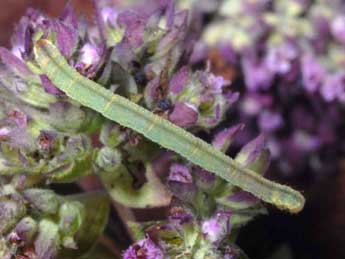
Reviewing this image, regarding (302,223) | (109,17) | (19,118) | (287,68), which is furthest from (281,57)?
(19,118)

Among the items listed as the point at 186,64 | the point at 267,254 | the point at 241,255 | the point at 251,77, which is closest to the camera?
the point at 241,255

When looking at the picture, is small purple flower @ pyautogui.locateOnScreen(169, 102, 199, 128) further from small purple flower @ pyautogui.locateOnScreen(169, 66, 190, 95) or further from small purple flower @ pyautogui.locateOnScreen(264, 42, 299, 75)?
small purple flower @ pyautogui.locateOnScreen(264, 42, 299, 75)

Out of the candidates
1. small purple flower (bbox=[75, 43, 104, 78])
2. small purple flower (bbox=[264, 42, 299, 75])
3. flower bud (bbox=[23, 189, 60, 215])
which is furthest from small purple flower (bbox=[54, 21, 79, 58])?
small purple flower (bbox=[264, 42, 299, 75])

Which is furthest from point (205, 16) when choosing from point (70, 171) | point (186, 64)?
point (70, 171)

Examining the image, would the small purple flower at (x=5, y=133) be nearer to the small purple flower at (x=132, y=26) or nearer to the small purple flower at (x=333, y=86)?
the small purple flower at (x=132, y=26)

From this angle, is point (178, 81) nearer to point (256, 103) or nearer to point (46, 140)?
point (46, 140)

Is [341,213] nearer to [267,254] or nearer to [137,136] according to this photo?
[267,254]
